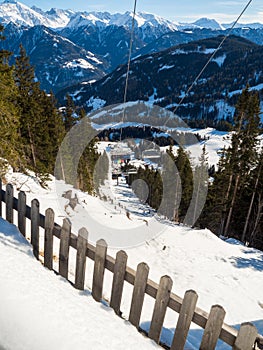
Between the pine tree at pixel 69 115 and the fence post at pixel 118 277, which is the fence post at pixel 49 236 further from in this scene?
the pine tree at pixel 69 115

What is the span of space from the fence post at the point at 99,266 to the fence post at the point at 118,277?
221mm

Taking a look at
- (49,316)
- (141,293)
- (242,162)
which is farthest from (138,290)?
(242,162)

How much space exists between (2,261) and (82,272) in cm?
118

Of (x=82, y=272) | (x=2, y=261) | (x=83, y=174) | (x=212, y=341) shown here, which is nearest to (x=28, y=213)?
(x=2, y=261)

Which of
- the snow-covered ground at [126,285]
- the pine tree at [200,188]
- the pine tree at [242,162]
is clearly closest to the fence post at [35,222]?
the snow-covered ground at [126,285]

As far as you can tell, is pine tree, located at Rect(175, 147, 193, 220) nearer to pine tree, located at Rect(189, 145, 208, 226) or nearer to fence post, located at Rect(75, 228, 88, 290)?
pine tree, located at Rect(189, 145, 208, 226)

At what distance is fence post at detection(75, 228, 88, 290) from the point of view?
Answer: 166 inches

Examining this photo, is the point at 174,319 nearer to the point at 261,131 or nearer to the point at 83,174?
the point at 261,131

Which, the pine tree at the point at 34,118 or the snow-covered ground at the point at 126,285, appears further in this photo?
the pine tree at the point at 34,118

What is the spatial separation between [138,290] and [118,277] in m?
0.35

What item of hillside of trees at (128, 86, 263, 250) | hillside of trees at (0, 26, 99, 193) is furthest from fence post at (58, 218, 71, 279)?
hillside of trees at (128, 86, 263, 250)

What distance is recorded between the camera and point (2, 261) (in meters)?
4.12

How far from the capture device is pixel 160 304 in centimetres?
362

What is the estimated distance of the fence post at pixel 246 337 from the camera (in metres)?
3.03
